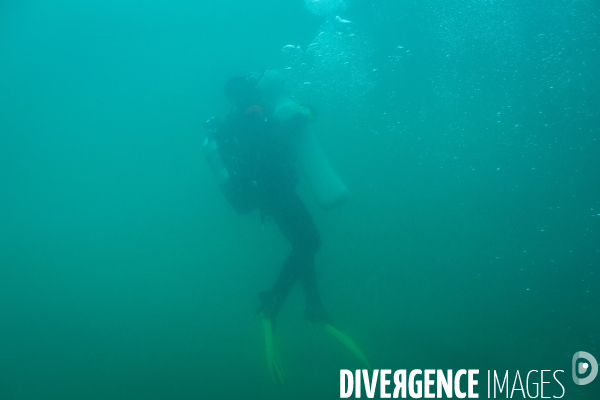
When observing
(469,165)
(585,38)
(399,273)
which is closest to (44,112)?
(399,273)

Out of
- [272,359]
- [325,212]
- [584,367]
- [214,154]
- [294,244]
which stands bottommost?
[272,359]

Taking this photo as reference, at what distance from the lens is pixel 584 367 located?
5965mm

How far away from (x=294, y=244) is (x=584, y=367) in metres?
6.14

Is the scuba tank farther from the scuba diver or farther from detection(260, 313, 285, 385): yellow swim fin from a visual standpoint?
detection(260, 313, 285, 385): yellow swim fin

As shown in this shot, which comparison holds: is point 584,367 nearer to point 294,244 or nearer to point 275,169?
point 294,244

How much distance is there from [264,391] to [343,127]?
294 inches

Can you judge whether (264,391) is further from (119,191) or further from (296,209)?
(119,191)

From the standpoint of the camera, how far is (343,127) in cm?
1064

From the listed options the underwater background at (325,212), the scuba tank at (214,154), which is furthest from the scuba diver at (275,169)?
the underwater background at (325,212)

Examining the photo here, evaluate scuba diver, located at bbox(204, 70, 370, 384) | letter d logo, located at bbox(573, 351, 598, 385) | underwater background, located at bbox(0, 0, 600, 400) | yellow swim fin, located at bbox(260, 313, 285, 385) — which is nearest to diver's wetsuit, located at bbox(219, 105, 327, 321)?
scuba diver, located at bbox(204, 70, 370, 384)

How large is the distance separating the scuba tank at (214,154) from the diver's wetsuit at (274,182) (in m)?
0.20

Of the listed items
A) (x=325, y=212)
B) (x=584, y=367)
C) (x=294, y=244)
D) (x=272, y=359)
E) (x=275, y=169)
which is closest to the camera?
(x=275, y=169)

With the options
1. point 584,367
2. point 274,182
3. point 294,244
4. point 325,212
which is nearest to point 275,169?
point 274,182

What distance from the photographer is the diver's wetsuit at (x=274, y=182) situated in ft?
10.4
